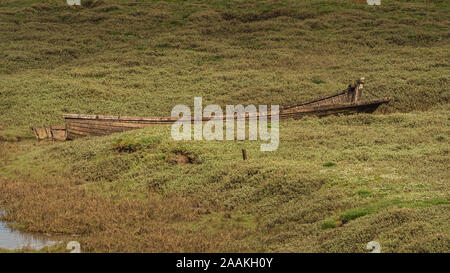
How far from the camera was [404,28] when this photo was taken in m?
51.0

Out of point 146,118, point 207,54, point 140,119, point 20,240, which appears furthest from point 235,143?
point 207,54

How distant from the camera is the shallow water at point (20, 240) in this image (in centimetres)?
1435

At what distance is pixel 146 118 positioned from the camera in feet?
86.0

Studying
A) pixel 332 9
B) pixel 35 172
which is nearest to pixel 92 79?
pixel 35 172

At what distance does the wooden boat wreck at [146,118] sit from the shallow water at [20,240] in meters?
11.3

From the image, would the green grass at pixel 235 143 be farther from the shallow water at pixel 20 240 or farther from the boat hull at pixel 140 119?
the boat hull at pixel 140 119

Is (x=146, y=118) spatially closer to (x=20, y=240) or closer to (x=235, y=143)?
(x=235, y=143)

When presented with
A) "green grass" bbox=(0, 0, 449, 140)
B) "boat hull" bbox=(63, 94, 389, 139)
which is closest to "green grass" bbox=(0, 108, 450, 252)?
"boat hull" bbox=(63, 94, 389, 139)

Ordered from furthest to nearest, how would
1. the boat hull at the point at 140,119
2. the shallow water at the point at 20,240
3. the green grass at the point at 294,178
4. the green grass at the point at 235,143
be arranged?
the boat hull at the point at 140,119, the shallow water at the point at 20,240, the green grass at the point at 235,143, the green grass at the point at 294,178

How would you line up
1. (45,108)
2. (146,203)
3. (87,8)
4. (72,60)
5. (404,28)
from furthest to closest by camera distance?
(87,8) < (404,28) < (72,60) < (45,108) < (146,203)

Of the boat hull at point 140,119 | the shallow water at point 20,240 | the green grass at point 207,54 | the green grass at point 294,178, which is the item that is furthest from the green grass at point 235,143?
the boat hull at point 140,119

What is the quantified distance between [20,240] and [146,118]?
1205 centimetres

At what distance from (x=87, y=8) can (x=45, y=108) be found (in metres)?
30.6

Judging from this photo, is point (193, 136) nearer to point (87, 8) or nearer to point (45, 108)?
point (45, 108)
